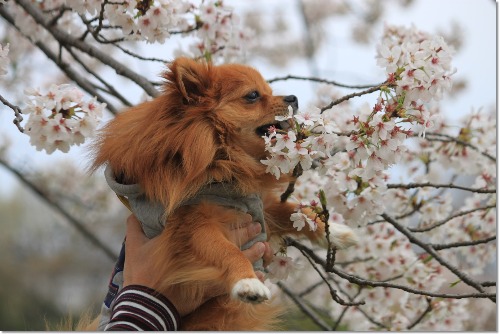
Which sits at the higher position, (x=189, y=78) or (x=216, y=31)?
(x=216, y=31)

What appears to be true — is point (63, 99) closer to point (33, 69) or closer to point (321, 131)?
point (321, 131)

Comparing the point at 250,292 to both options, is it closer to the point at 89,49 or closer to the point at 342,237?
the point at 342,237


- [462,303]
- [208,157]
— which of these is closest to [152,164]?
[208,157]

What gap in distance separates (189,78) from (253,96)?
0.25 metres

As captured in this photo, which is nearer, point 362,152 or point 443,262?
point 362,152

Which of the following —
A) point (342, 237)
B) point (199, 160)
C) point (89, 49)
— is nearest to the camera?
point (199, 160)

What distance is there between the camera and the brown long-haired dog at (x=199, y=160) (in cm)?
219

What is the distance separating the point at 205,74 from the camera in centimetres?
243

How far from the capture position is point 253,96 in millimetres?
2438

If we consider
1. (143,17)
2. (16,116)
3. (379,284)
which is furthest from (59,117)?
(379,284)

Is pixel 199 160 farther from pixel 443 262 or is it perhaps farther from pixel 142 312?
pixel 443 262

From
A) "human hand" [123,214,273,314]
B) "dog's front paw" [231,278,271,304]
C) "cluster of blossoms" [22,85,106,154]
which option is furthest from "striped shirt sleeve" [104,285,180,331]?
"cluster of blossoms" [22,85,106,154]

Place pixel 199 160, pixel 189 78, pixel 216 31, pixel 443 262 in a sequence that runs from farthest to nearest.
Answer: pixel 216 31, pixel 443 262, pixel 189 78, pixel 199 160

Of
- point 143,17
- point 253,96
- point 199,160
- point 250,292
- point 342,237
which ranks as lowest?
point 250,292
